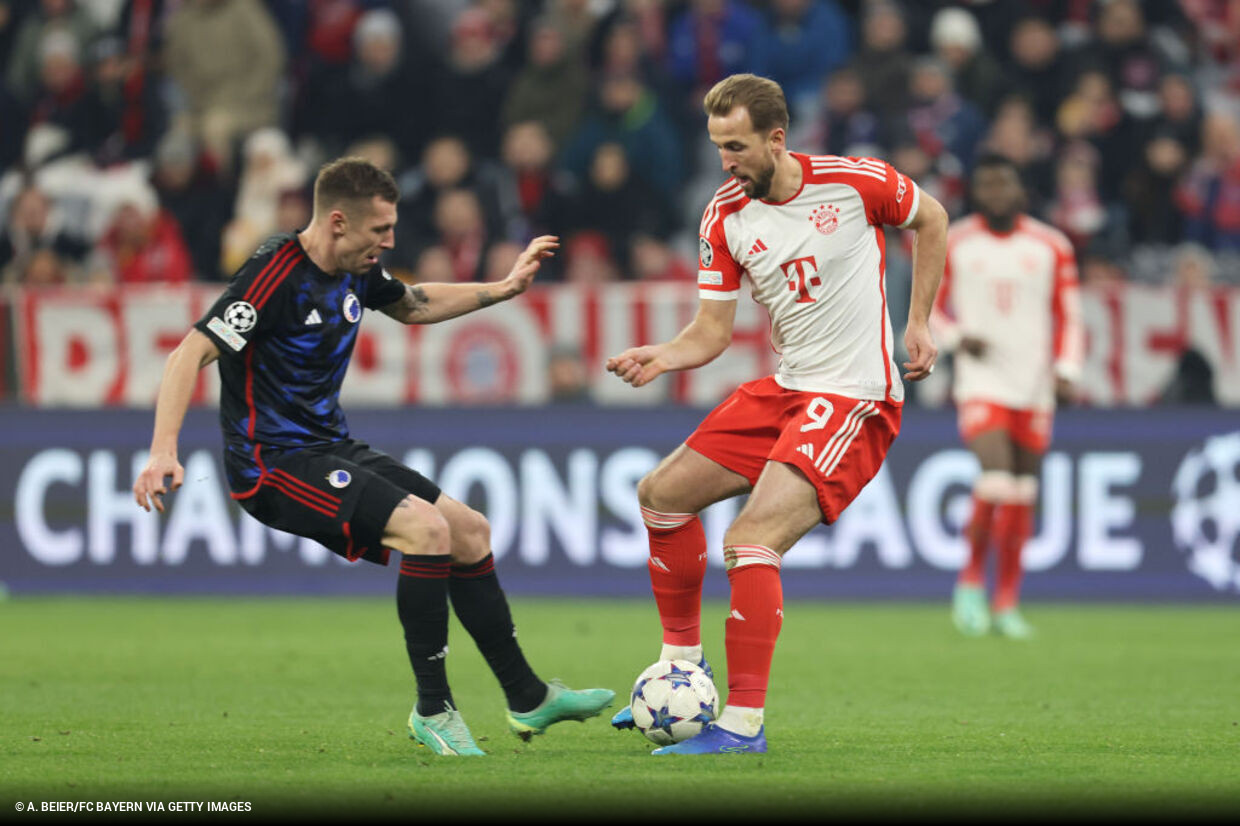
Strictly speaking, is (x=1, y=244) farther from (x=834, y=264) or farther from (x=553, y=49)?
(x=834, y=264)

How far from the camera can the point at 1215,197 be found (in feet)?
49.0

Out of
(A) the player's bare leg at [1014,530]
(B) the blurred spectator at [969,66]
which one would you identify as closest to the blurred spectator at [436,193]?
(B) the blurred spectator at [969,66]

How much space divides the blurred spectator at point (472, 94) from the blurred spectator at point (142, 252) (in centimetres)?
259

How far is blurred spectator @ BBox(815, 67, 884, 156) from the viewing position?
15000 millimetres

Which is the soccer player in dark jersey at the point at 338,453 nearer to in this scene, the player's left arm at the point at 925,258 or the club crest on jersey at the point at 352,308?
the club crest on jersey at the point at 352,308

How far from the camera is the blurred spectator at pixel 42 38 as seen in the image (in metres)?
16.7

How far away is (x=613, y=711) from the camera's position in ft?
25.9

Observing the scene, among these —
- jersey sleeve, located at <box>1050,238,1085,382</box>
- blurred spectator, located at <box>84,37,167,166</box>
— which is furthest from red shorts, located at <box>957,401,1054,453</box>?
blurred spectator, located at <box>84,37,167,166</box>

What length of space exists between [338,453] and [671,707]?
4.74 ft

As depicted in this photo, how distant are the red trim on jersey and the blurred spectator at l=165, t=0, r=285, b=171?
10006 mm

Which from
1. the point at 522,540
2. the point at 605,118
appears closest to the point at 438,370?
the point at 522,540

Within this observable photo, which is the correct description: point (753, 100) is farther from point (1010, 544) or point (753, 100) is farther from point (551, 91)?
point (551, 91)

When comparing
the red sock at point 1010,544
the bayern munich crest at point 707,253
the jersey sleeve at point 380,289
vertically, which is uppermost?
the bayern munich crest at point 707,253

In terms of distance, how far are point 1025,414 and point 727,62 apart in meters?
5.85
